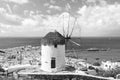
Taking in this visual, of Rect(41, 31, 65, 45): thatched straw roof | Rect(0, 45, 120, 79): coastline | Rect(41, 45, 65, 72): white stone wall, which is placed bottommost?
Rect(0, 45, 120, 79): coastline

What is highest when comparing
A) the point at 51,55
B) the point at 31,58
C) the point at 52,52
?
the point at 52,52

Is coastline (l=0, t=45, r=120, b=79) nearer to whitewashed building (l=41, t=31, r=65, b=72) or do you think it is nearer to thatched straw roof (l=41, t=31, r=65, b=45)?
whitewashed building (l=41, t=31, r=65, b=72)

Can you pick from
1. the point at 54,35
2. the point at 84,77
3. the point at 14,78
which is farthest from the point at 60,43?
the point at 14,78

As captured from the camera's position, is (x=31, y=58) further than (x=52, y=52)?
Yes

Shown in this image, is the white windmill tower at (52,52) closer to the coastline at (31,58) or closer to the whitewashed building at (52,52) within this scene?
the whitewashed building at (52,52)

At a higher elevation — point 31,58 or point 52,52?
point 52,52

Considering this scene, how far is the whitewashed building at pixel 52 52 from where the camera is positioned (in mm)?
15156

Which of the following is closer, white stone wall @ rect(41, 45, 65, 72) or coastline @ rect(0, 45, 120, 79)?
white stone wall @ rect(41, 45, 65, 72)

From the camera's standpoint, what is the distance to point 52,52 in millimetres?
15148

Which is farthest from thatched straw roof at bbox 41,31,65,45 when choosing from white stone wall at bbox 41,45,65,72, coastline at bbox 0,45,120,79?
coastline at bbox 0,45,120,79

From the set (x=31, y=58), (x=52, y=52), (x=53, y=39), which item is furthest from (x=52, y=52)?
(x=31, y=58)

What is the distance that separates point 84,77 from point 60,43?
432 cm

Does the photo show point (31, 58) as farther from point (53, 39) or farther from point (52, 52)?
point (53, 39)

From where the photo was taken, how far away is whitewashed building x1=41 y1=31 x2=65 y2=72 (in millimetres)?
15156
